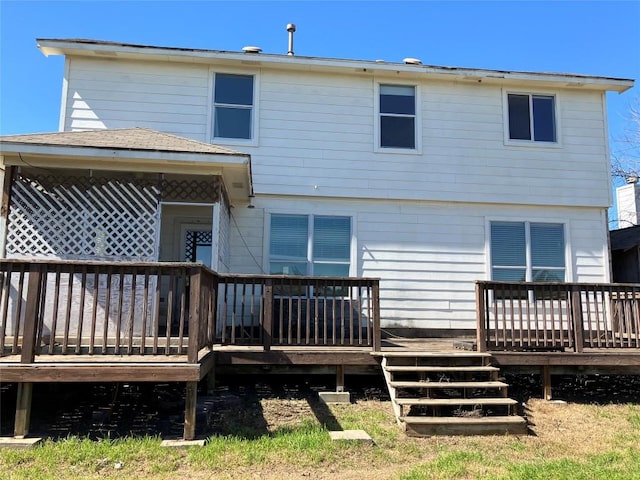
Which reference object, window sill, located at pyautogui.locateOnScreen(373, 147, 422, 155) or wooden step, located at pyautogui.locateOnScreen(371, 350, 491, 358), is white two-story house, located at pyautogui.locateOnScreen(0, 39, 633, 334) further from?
wooden step, located at pyautogui.locateOnScreen(371, 350, 491, 358)

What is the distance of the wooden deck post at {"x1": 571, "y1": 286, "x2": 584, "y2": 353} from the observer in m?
6.77

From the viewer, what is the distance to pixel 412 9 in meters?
11.0

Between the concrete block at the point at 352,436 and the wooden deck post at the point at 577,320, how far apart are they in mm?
3653

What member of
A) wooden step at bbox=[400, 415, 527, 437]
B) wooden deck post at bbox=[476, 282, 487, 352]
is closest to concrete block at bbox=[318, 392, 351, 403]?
wooden step at bbox=[400, 415, 527, 437]

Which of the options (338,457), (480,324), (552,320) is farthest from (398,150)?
(338,457)

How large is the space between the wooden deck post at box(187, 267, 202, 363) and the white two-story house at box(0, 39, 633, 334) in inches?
138

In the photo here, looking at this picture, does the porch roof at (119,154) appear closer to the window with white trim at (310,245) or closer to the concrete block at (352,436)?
the window with white trim at (310,245)

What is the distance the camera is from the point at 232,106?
376 inches

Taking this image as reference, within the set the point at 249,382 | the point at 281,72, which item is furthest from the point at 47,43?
the point at 249,382

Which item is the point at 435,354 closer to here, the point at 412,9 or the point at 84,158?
the point at 84,158

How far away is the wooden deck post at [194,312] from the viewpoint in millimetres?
4945

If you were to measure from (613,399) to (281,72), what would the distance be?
8.15 metres

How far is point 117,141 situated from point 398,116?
5584mm

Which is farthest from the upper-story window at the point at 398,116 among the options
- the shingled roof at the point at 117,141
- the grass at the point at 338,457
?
the grass at the point at 338,457
